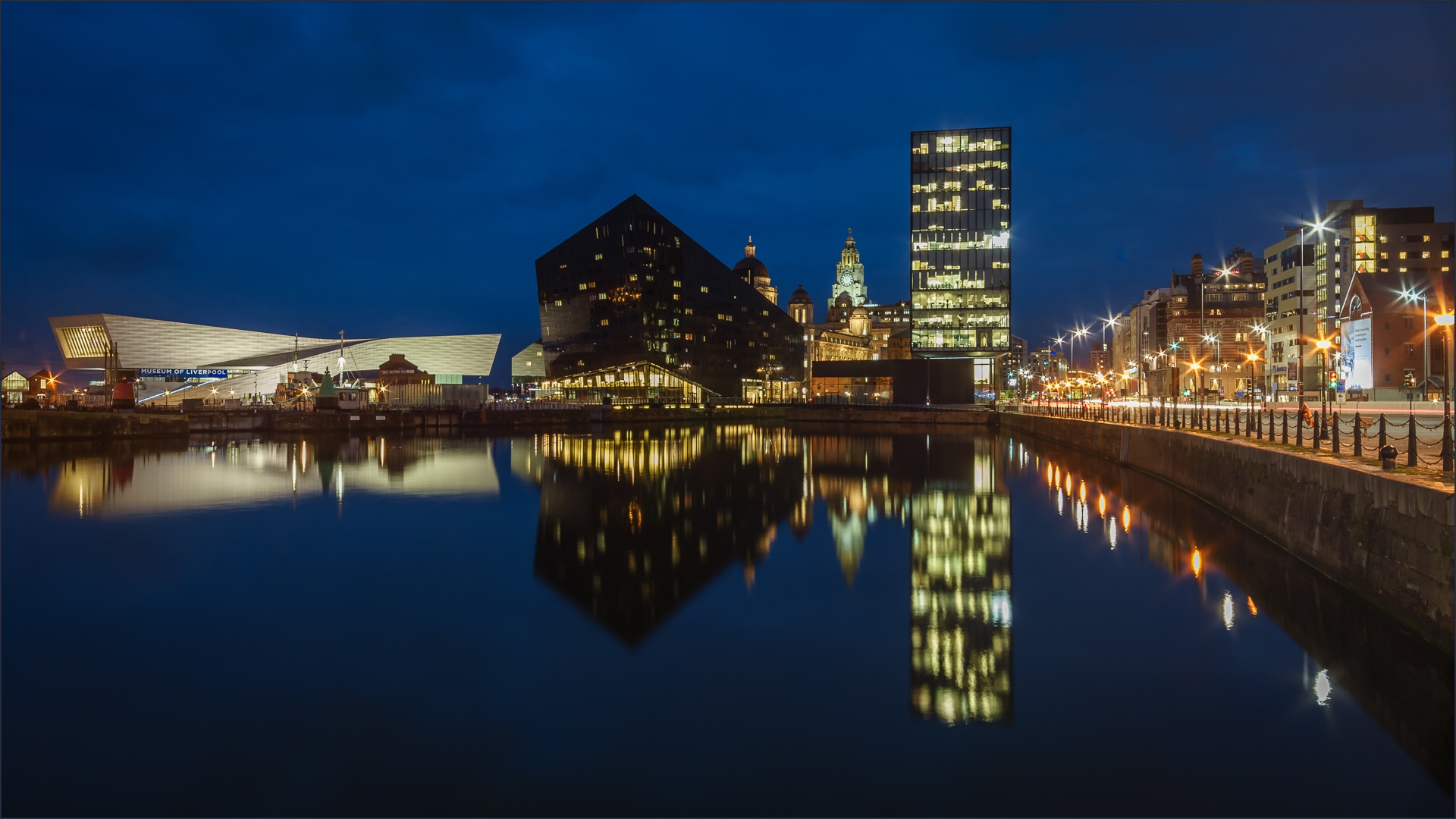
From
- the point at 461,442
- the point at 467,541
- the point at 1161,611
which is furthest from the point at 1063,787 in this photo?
the point at 461,442

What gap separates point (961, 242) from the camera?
366 ft

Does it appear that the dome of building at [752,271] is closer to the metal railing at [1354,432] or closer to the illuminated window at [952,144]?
the illuminated window at [952,144]

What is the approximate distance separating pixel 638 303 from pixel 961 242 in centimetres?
4793

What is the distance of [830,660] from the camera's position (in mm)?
11242

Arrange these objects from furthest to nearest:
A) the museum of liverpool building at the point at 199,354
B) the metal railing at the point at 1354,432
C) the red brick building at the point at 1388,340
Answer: the museum of liverpool building at the point at 199,354 → the red brick building at the point at 1388,340 → the metal railing at the point at 1354,432

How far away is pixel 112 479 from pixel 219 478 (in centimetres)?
374

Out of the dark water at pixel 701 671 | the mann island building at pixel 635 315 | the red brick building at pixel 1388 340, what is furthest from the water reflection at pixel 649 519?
the mann island building at pixel 635 315

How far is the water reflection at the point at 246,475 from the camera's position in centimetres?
2722

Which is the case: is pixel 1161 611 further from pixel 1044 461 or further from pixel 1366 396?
pixel 1366 396

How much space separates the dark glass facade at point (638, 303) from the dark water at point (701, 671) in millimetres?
71113

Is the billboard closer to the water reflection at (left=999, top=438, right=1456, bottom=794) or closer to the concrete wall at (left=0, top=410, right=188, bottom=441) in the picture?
the water reflection at (left=999, top=438, right=1456, bottom=794)

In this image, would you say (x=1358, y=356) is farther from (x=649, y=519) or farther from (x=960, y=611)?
(x=960, y=611)

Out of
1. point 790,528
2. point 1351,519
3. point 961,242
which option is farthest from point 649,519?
point 961,242

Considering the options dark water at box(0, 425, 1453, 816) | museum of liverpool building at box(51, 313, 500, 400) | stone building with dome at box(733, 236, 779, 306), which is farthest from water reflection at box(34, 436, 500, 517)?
stone building with dome at box(733, 236, 779, 306)
